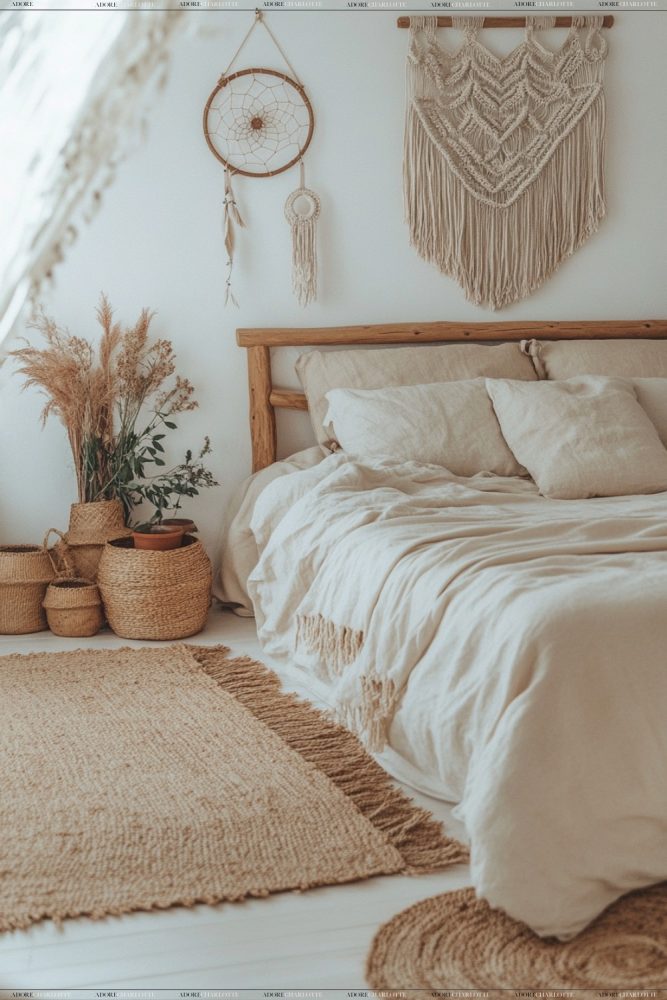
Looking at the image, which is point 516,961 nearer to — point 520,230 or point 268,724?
Result: point 268,724

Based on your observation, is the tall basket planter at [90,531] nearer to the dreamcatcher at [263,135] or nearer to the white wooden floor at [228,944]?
the dreamcatcher at [263,135]

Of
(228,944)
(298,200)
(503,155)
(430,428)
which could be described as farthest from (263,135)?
(228,944)

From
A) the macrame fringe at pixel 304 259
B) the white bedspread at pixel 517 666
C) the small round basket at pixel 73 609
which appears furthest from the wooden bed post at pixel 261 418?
the white bedspread at pixel 517 666

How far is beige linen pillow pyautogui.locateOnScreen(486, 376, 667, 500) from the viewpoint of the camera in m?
3.04

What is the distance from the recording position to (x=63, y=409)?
136 inches

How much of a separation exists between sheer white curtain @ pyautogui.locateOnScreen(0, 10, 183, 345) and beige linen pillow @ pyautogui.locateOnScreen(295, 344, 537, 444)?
10.8 ft

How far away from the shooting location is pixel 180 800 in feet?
6.68

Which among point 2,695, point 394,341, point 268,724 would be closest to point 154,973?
point 268,724

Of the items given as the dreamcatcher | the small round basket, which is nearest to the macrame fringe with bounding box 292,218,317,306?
the dreamcatcher

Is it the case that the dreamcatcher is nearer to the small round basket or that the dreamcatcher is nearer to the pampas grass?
the pampas grass

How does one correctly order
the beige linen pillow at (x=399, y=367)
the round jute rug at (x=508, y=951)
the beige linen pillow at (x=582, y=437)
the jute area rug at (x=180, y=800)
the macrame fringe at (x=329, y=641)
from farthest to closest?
the beige linen pillow at (x=399, y=367) → the beige linen pillow at (x=582, y=437) → the macrame fringe at (x=329, y=641) → the jute area rug at (x=180, y=800) → the round jute rug at (x=508, y=951)

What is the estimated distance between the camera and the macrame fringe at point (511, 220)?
3.80 meters

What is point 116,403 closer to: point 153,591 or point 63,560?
point 63,560

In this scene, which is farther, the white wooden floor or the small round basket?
the small round basket
